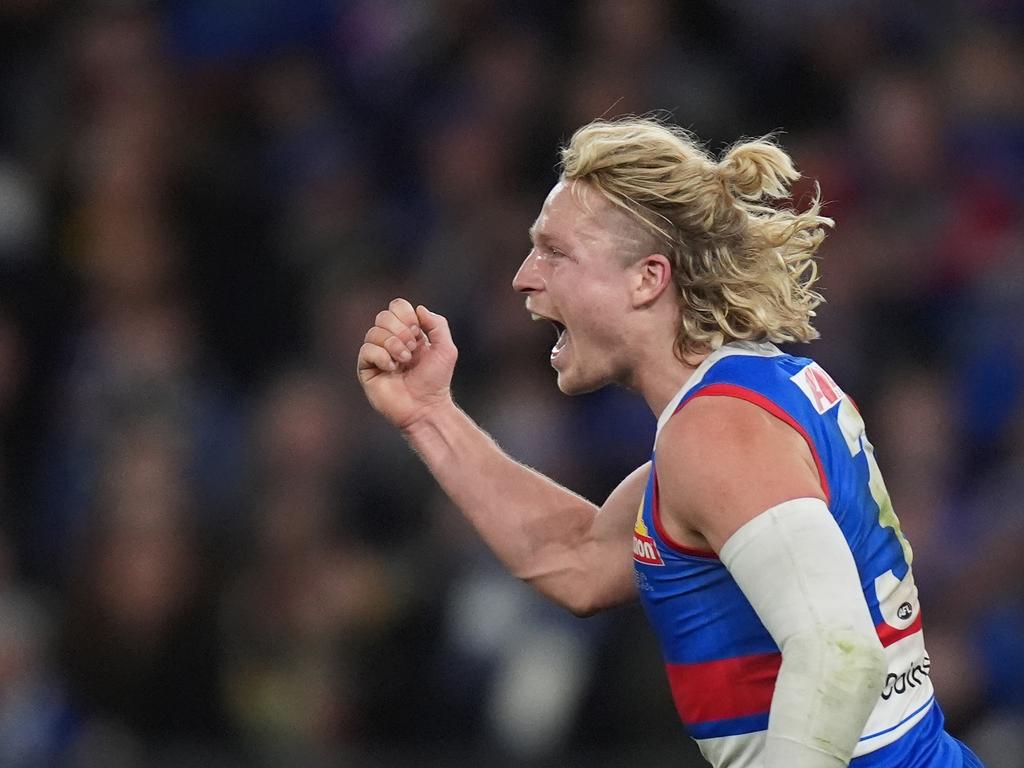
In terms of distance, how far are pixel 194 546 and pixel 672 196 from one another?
393cm

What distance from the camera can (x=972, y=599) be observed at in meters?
6.67

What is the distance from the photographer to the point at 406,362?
4156 millimetres

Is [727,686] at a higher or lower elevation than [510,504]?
lower

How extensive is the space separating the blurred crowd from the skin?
99.7 inches

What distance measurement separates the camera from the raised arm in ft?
13.3

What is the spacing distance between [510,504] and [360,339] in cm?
395

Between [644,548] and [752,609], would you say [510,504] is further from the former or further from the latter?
[752,609]

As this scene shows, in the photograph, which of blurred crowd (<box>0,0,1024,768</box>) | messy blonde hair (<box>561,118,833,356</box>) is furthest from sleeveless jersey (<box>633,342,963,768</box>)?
blurred crowd (<box>0,0,1024,768</box>)

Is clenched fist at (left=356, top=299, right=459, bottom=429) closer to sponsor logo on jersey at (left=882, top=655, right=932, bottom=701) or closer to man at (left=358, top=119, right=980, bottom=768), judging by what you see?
man at (left=358, top=119, right=980, bottom=768)

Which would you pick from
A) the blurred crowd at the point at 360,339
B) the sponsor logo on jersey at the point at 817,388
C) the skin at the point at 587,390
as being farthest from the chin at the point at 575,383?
the blurred crowd at the point at 360,339

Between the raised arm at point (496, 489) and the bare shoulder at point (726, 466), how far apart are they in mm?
797

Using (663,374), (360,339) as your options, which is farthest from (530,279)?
(360,339)

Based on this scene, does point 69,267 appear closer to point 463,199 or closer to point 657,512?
point 463,199

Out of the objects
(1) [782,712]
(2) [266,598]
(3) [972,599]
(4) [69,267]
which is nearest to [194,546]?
(2) [266,598]
